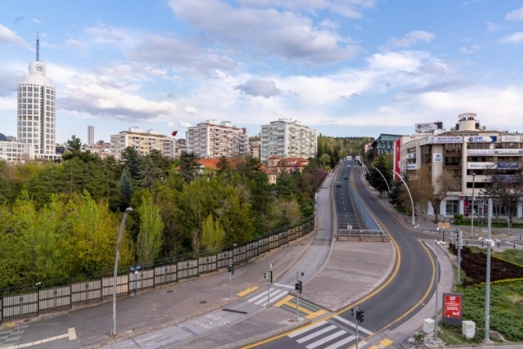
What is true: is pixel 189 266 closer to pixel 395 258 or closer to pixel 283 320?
pixel 283 320

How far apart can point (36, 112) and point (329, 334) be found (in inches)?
8339

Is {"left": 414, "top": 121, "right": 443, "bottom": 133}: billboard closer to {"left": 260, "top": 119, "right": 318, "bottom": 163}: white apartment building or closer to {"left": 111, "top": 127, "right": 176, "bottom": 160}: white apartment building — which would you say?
{"left": 260, "top": 119, "right": 318, "bottom": 163}: white apartment building

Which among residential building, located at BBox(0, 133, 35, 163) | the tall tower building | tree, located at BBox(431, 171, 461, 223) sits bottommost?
tree, located at BBox(431, 171, 461, 223)

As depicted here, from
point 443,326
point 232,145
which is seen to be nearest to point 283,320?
point 443,326

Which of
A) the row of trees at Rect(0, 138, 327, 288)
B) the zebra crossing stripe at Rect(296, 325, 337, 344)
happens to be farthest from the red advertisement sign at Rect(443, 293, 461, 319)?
the row of trees at Rect(0, 138, 327, 288)

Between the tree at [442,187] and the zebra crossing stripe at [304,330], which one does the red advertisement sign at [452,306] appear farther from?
the tree at [442,187]

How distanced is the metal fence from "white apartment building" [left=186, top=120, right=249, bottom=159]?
151 meters

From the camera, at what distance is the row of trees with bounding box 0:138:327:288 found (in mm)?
25750

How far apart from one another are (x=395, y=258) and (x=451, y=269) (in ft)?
16.7

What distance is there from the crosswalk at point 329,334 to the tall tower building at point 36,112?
7925 inches

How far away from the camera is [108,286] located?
2550 cm

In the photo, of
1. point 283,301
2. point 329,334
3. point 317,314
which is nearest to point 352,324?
point 329,334

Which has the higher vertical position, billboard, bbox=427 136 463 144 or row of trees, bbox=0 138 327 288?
billboard, bbox=427 136 463 144

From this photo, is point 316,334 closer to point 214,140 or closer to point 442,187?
point 442,187
